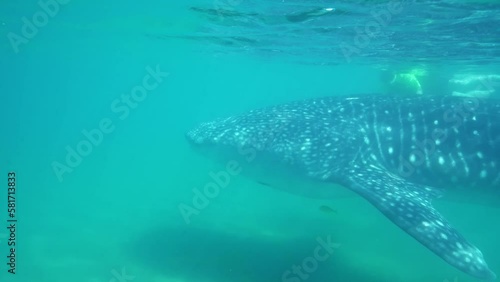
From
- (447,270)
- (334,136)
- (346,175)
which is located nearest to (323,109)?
(334,136)

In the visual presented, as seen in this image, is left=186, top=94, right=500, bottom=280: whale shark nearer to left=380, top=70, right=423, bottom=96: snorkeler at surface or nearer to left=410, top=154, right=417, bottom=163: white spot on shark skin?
left=410, top=154, right=417, bottom=163: white spot on shark skin

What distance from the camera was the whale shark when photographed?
7.30 metres

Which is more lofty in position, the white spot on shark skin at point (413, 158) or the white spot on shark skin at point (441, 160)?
the white spot on shark skin at point (413, 158)

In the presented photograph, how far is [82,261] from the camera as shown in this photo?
9.77m

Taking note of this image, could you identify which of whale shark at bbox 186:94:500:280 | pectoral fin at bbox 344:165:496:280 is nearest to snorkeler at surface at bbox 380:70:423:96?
whale shark at bbox 186:94:500:280

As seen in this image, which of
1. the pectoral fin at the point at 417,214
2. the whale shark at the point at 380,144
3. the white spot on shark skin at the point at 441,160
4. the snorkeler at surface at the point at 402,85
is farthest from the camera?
the snorkeler at surface at the point at 402,85

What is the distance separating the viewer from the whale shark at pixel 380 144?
24.0 feet

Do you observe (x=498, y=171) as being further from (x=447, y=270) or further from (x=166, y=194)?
(x=166, y=194)

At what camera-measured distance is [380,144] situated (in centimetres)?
804

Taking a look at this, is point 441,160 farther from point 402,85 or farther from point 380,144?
point 402,85

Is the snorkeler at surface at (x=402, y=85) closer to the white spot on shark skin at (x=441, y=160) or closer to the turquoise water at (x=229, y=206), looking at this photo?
the turquoise water at (x=229, y=206)

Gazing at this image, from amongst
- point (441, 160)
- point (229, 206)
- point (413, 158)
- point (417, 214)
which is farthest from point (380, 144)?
point (229, 206)

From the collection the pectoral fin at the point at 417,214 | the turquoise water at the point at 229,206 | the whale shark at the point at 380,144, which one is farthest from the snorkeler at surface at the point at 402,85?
the pectoral fin at the point at 417,214

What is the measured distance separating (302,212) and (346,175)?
853 centimetres
